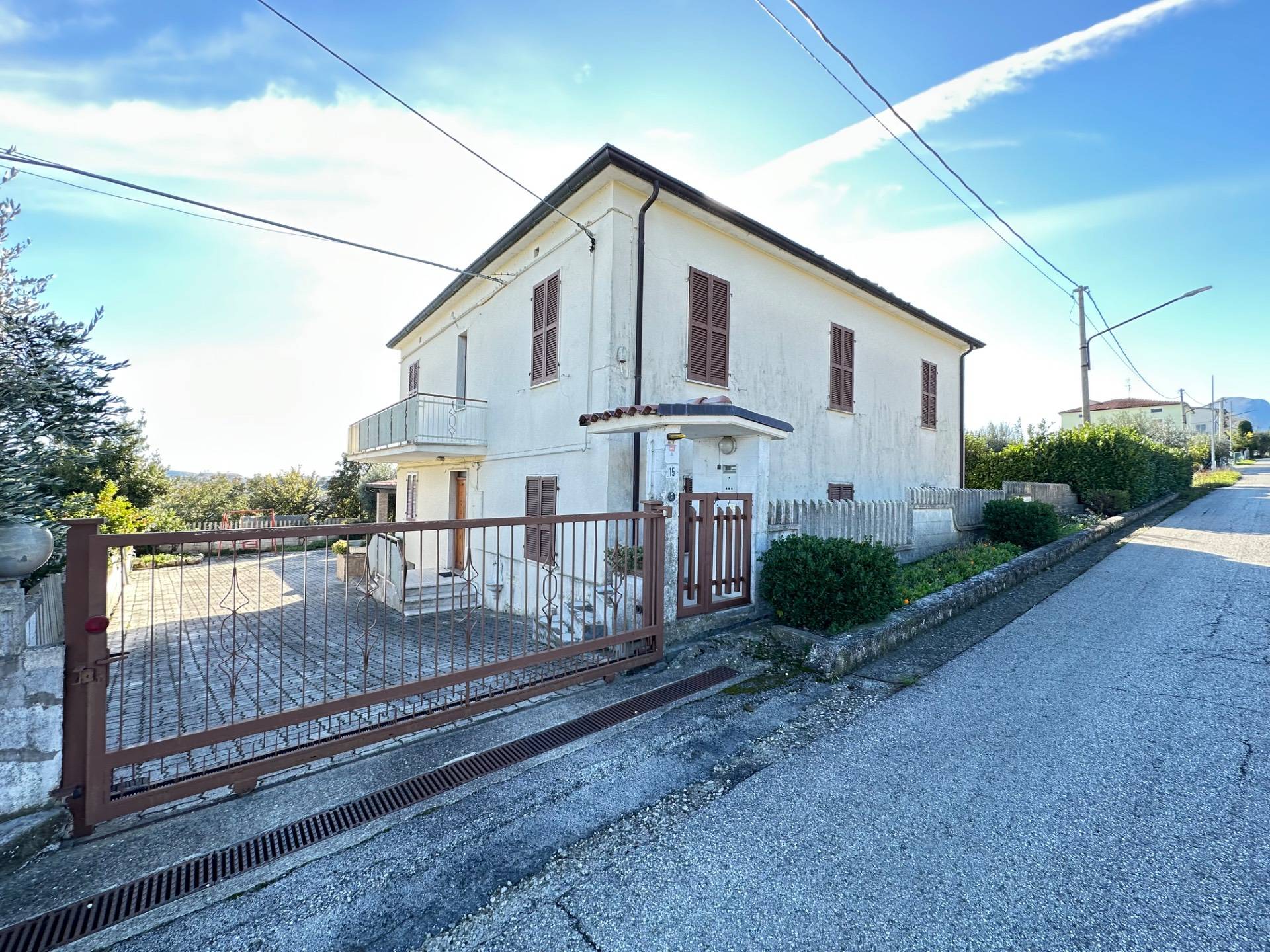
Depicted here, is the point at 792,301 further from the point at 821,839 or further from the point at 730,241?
the point at 821,839

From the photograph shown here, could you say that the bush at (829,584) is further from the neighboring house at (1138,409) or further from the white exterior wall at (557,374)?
the neighboring house at (1138,409)

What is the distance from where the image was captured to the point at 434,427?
10852 millimetres

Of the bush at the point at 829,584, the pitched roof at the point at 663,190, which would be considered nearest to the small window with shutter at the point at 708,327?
the pitched roof at the point at 663,190

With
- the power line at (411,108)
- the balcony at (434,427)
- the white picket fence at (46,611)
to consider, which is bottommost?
the white picket fence at (46,611)

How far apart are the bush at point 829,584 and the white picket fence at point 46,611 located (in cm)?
581

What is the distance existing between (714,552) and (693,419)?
1470 mm

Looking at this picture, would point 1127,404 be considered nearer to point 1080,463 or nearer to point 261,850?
point 1080,463

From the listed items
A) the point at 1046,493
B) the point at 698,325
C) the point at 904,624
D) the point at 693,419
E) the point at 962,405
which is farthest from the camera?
the point at 962,405

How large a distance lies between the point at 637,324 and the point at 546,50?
11.0 ft

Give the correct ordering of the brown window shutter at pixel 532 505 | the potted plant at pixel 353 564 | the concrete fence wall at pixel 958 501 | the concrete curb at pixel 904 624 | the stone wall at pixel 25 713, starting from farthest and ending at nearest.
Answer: the potted plant at pixel 353 564
the concrete fence wall at pixel 958 501
the brown window shutter at pixel 532 505
the concrete curb at pixel 904 624
the stone wall at pixel 25 713

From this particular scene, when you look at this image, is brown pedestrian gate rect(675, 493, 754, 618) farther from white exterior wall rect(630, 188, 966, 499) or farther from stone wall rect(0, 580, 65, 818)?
stone wall rect(0, 580, 65, 818)

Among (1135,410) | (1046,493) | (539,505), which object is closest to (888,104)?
(539,505)

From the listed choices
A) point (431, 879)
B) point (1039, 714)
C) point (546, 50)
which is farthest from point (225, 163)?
point (1039, 714)

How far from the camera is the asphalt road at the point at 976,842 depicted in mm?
2125
